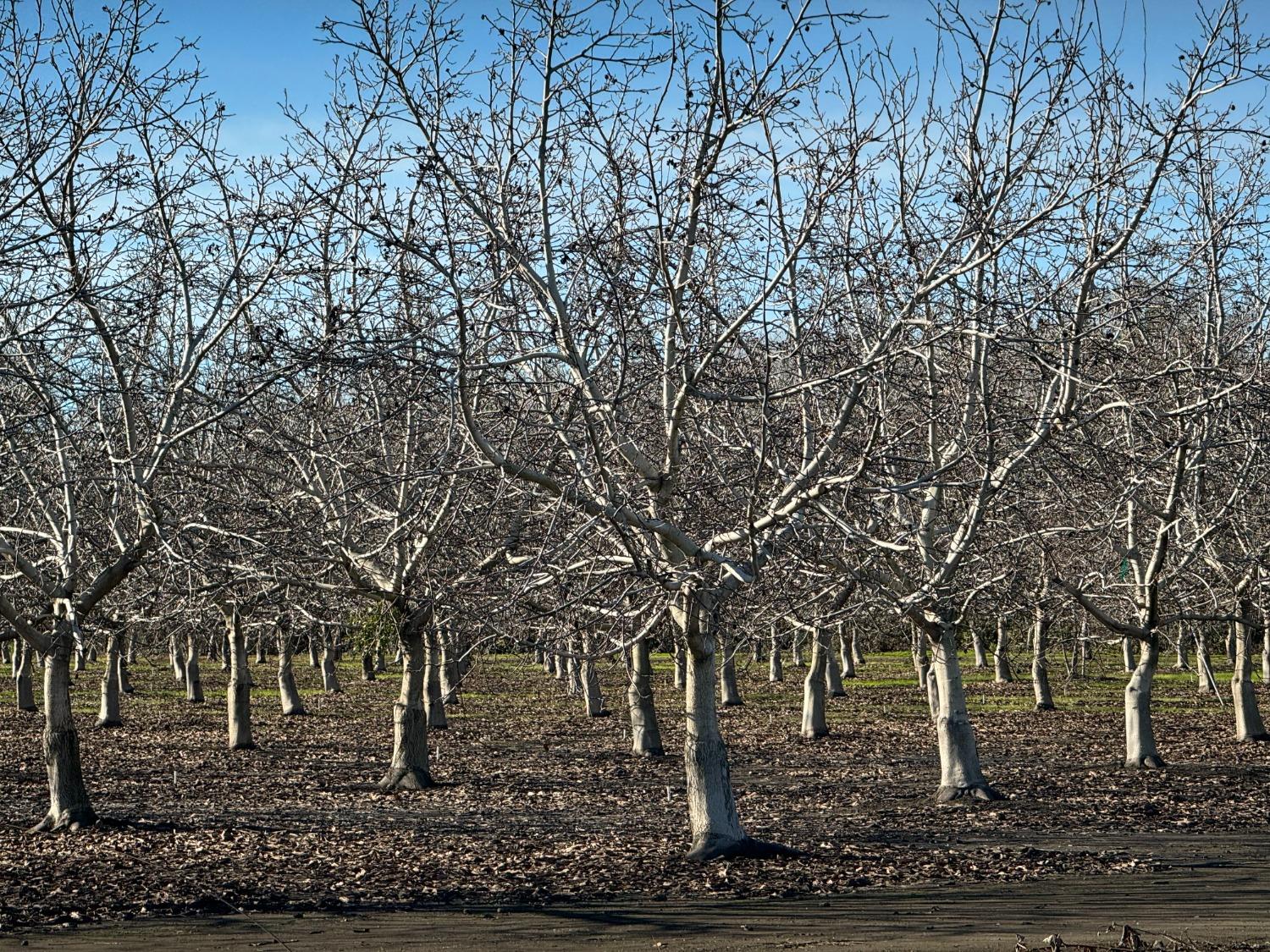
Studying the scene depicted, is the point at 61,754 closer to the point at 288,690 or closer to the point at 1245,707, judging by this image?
the point at 288,690

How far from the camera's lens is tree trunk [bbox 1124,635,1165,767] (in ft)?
59.9

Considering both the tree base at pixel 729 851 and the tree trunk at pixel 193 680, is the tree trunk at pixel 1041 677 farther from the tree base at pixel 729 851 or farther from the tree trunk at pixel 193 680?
the tree trunk at pixel 193 680

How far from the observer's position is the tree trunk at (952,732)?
15.4 metres

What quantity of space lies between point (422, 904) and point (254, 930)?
4.44 ft

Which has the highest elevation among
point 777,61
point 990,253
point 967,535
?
point 777,61

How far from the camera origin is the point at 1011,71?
9500mm

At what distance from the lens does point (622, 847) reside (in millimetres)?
12391

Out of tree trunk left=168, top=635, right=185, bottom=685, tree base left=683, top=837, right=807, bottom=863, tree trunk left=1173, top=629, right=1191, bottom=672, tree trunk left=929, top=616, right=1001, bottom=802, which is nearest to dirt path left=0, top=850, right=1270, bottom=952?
tree base left=683, top=837, right=807, bottom=863

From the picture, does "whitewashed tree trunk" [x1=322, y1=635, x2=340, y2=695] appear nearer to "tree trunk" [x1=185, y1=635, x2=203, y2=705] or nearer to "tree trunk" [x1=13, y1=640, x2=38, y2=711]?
"tree trunk" [x1=185, y1=635, x2=203, y2=705]

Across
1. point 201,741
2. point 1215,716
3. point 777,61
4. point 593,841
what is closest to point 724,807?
point 593,841

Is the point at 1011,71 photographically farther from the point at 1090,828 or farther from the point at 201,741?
the point at 201,741

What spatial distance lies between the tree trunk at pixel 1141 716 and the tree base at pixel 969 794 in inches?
148

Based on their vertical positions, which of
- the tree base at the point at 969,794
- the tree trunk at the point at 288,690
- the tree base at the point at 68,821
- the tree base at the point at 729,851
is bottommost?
the tree base at the point at 969,794

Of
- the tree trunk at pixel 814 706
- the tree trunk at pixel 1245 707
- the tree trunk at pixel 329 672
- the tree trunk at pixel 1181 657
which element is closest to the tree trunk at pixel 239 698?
the tree trunk at pixel 814 706
